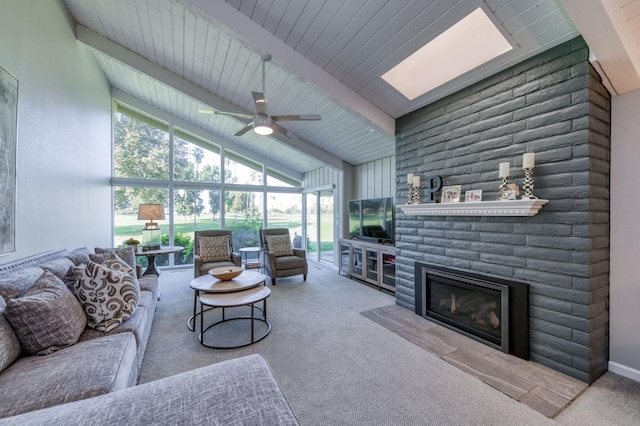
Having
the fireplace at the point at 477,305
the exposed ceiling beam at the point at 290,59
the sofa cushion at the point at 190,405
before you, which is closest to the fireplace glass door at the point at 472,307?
the fireplace at the point at 477,305

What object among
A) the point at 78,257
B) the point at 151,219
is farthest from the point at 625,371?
the point at 151,219

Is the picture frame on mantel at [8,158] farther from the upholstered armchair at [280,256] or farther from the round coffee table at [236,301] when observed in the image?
the upholstered armchair at [280,256]

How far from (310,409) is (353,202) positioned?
4.04 metres

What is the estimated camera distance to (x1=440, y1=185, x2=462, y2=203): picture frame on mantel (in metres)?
2.89

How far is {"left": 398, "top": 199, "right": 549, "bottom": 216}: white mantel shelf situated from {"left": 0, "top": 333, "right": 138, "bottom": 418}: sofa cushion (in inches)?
115

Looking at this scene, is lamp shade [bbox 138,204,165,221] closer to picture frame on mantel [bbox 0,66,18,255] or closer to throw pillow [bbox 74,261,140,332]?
picture frame on mantel [bbox 0,66,18,255]

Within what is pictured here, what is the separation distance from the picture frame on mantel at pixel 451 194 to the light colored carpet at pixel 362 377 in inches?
59.4

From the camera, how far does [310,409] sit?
1.81m

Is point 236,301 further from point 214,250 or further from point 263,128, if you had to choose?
point 214,250

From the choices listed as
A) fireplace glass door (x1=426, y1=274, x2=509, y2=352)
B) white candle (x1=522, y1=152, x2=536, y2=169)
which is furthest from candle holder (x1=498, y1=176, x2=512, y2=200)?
fireplace glass door (x1=426, y1=274, x2=509, y2=352)

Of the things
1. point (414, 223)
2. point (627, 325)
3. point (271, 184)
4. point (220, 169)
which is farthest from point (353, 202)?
point (627, 325)

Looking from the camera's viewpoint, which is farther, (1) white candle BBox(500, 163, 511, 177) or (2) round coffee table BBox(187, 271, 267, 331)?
(2) round coffee table BBox(187, 271, 267, 331)

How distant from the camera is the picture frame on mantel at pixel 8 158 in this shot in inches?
87.0

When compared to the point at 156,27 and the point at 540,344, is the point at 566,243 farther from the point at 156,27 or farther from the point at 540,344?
Result: the point at 156,27
